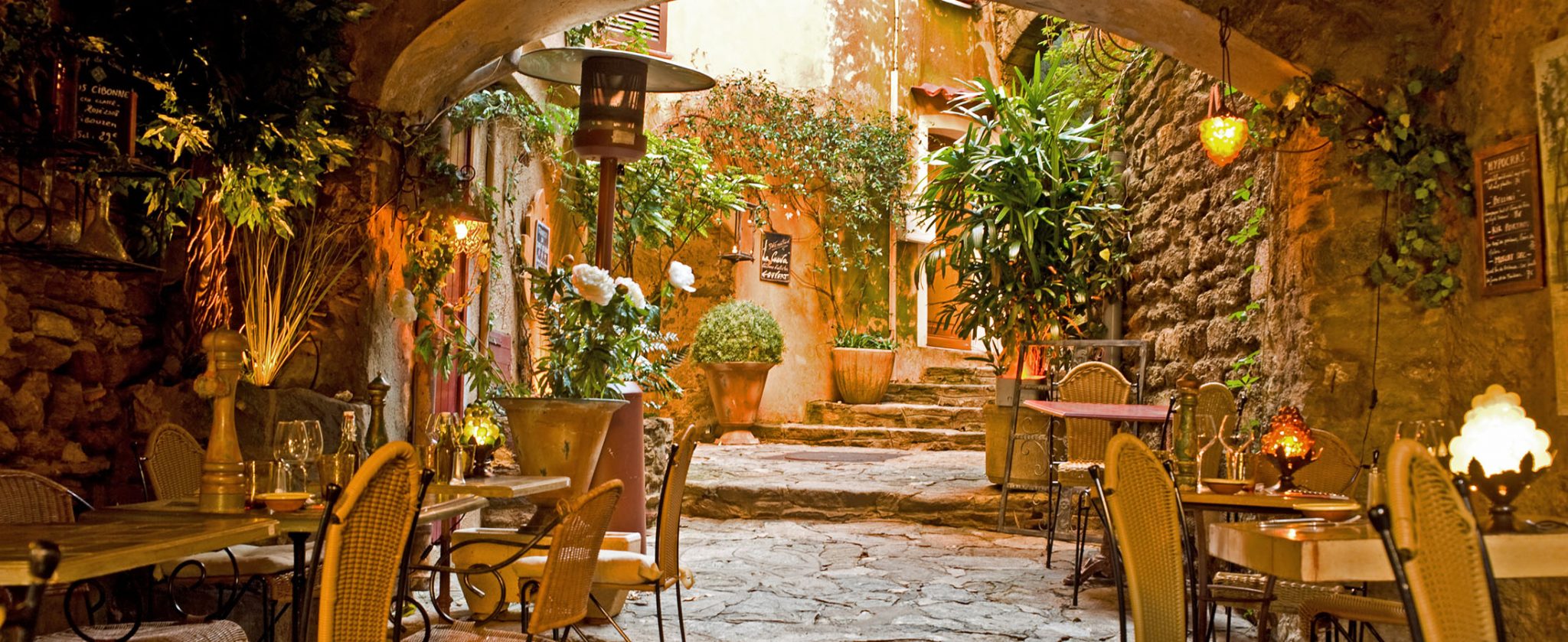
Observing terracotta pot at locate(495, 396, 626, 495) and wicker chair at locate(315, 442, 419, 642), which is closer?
Result: wicker chair at locate(315, 442, 419, 642)

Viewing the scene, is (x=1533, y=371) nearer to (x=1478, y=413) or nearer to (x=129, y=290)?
(x=1478, y=413)

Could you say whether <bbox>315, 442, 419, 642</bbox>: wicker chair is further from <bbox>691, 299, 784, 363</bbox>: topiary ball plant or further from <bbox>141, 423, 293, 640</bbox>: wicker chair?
<bbox>691, 299, 784, 363</bbox>: topiary ball plant

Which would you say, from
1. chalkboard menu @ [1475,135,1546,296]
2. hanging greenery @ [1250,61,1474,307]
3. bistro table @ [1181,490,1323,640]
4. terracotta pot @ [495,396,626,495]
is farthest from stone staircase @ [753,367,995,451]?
bistro table @ [1181,490,1323,640]

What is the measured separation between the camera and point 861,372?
11.6 meters

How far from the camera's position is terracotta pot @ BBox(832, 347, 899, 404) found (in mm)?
11578

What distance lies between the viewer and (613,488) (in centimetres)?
284

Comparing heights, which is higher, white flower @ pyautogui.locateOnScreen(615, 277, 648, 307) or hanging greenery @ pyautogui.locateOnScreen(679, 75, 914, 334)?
hanging greenery @ pyautogui.locateOnScreen(679, 75, 914, 334)

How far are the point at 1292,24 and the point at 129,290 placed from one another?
14.1ft

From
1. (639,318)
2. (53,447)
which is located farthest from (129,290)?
(639,318)

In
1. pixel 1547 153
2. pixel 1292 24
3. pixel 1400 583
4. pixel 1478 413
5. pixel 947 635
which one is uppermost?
pixel 1292 24

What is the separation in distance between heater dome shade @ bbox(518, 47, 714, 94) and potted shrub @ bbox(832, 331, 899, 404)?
592 centimetres

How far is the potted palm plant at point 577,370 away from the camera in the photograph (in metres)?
4.70

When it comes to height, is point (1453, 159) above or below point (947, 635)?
above

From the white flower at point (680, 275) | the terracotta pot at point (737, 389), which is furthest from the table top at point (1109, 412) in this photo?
the terracotta pot at point (737, 389)
